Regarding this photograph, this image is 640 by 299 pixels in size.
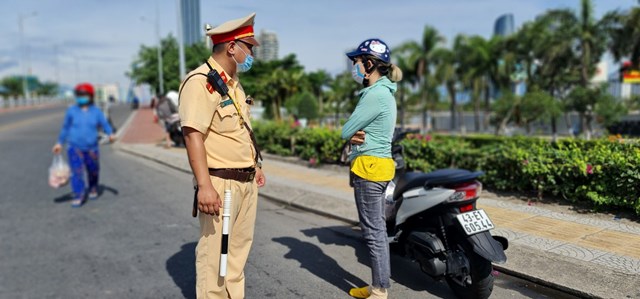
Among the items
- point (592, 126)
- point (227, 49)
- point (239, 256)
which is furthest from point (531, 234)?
point (592, 126)

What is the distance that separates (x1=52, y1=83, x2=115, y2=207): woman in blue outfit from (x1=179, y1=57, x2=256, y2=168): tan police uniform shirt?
5.01m

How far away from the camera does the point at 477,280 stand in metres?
3.29

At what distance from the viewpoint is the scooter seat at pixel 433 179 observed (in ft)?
11.6

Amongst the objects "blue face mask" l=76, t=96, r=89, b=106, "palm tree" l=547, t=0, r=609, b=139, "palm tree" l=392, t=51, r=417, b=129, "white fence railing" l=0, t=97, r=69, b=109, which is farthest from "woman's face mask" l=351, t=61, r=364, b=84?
"white fence railing" l=0, t=97, r=69, b=109

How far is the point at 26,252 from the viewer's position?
4.73m

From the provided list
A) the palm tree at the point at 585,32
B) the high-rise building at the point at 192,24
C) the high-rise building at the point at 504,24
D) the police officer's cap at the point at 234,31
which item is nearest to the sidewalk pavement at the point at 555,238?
the police officer's cap at the point at 234,31

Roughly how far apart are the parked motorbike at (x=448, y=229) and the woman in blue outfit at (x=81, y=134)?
4.84 meters

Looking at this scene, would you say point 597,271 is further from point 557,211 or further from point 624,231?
point 557,211

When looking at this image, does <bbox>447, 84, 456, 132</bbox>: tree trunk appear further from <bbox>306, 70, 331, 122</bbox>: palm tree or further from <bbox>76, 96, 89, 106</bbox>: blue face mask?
<bbox>76, 96, 89, 106</bbox>: blue face mask

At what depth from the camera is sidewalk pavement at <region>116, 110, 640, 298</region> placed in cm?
360

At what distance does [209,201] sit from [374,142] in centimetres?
120

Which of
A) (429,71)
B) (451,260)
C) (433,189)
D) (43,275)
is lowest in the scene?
(43,275)

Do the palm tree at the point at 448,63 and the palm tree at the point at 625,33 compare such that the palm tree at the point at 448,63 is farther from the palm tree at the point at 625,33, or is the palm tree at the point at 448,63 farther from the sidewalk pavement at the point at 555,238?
the sidewalk pavement at the point at 555,238

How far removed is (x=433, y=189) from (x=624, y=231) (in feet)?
8.44
